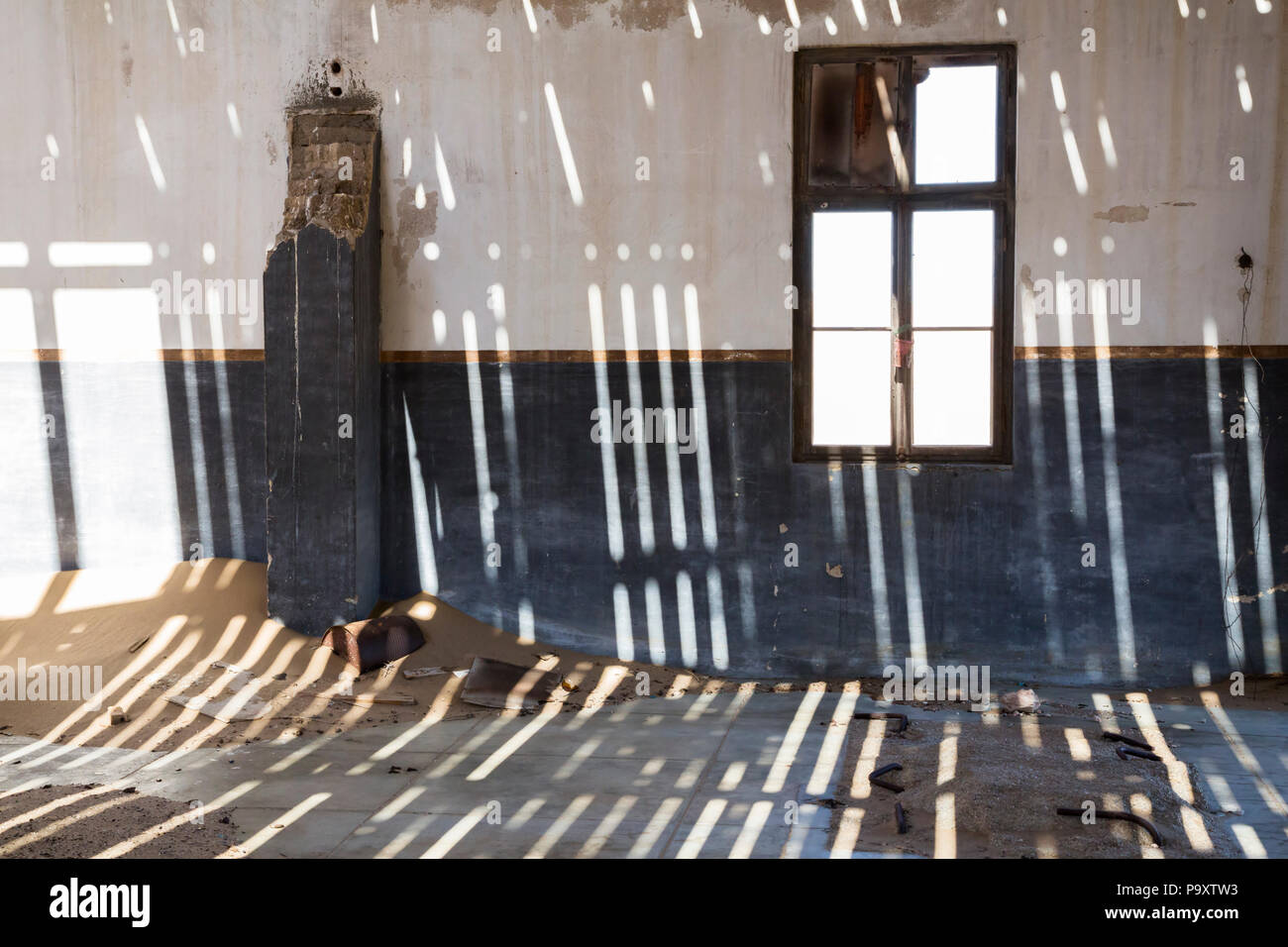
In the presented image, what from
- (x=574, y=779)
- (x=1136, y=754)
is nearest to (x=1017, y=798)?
(x=1136, y=754)

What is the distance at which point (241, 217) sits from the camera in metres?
6.96

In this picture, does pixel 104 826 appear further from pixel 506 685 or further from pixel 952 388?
pixel 952 388

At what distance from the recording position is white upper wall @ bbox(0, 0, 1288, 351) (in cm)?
632

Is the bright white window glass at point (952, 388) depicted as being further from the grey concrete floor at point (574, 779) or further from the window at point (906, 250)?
the grey concrete floor at point (574, 779)

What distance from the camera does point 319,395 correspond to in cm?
660

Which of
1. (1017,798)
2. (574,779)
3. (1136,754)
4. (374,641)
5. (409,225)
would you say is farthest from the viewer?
(409,225)

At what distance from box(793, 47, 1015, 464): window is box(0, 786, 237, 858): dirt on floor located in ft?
12.1

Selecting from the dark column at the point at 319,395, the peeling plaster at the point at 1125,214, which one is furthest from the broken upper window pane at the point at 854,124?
the dark column at the point at 319,395

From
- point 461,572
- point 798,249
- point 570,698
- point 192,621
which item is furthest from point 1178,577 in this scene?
point 192,621

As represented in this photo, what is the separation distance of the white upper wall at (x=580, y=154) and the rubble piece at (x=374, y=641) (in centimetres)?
156

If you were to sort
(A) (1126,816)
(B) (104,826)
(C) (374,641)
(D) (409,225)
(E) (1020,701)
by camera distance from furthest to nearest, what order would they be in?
(D) (409,225) → (C) (374,641) → (E) (1020,701) → (B) (104,826) → (A) (1126,816)

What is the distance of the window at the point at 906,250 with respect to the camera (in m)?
6.48

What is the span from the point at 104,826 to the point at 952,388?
14.9 feet
